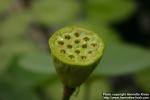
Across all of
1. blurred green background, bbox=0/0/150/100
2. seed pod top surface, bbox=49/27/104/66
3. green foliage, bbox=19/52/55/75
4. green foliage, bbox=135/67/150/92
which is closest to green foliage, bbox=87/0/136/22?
blurred green background, bbox=0/0/150/100

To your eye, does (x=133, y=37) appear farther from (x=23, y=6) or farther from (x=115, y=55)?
(x=115, y=55)

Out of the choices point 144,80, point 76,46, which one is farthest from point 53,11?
point 76,46

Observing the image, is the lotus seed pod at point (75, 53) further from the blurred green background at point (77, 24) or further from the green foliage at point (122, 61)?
the blurred green background at point (77, 24)

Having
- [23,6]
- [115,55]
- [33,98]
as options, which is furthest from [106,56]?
[23,6]

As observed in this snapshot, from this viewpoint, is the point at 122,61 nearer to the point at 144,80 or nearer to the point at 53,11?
the point at 144,80

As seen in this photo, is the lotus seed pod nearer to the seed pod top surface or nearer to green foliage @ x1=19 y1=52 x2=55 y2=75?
the seed pod top surface

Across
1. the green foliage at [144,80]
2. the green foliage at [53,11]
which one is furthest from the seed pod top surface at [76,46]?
the green foliage at [53,11]

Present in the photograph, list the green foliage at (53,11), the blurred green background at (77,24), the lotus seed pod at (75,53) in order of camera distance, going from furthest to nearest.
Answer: the green foliage at (53,11) < the blurred green background at (77,24) < the lotus seed pod at (75,53)

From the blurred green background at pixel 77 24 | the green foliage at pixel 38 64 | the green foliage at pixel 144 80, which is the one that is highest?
the green foliage at pixel 38 64
